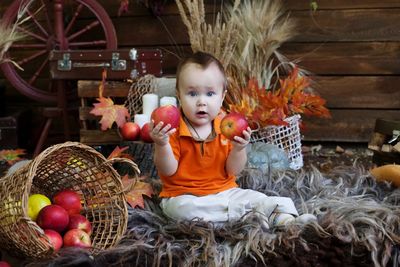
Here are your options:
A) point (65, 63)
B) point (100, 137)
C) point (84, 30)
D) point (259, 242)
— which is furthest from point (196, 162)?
point (84, 30)

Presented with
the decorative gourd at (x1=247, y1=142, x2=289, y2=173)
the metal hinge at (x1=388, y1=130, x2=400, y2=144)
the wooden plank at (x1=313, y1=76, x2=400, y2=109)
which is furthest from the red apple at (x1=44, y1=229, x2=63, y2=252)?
the wooden plank at (x1=313, y1=76, x2=400, y2=109)

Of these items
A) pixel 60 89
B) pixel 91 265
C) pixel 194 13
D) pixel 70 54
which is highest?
pixel 194 13

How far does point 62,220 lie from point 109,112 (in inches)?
47.3

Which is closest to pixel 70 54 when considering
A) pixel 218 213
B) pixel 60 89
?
pixel 60 89

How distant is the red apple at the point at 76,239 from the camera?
1483 millimetres

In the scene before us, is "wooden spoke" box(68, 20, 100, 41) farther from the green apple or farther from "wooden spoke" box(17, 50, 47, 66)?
A: the green apple

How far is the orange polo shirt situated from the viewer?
179cm

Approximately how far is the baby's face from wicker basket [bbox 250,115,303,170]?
0.99 metres

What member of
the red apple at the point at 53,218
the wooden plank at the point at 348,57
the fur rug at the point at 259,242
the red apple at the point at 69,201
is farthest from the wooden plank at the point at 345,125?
the red apple at the point at 53,218

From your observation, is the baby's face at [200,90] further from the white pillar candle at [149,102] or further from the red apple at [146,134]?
the white pillar candle at [149,102]

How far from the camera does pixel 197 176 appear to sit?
5.92 feet

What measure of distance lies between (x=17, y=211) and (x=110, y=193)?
12.6 inches

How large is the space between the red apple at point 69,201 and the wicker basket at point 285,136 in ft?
4.16

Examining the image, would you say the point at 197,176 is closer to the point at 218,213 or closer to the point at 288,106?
the point at 218,213
